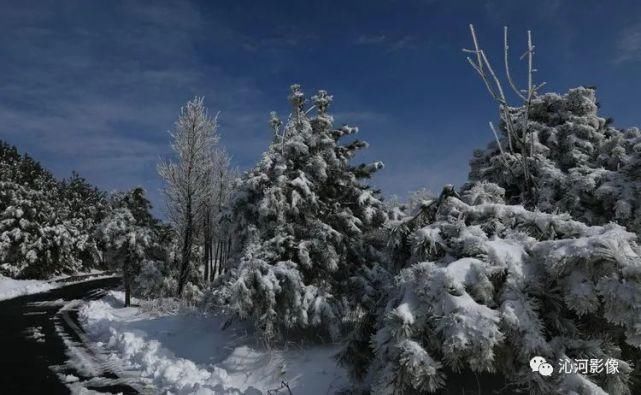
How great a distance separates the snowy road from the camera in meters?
9.23

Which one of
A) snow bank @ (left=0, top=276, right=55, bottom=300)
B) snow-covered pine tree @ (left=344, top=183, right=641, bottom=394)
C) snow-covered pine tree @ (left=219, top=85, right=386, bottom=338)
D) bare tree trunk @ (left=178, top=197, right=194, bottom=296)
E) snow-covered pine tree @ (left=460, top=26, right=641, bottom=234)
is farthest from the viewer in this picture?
snow bank @ (left=0, top=276, right=55, bottom=300)

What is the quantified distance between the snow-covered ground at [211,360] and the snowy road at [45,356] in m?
0.72

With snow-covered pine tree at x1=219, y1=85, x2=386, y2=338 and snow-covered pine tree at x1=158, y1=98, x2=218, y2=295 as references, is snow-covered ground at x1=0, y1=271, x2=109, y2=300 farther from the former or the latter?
snow-covered pine tree at x1=219, y1=85, x2=386, y2=338

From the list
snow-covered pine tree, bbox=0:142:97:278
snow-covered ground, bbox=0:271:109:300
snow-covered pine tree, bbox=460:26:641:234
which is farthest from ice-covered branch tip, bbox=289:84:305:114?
snow-covered pine tree, bbox=0:142:97:278

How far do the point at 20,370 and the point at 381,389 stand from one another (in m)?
9.29

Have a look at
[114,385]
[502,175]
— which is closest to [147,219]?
[114,385]

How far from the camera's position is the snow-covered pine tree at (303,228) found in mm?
10570

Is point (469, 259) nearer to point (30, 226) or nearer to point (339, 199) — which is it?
point (339, 199)

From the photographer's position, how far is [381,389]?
523 centimetres

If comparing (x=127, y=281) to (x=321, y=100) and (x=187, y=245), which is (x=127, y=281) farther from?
(x=321, y=100)

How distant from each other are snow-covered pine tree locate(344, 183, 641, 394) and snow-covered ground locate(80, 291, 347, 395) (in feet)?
11.0

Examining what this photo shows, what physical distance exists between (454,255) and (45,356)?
11.3m

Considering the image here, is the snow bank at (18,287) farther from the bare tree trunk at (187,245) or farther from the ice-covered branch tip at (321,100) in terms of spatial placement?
the ice-covered branch tip at (321,100)

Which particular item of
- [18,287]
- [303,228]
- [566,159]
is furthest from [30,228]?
[566,159]
